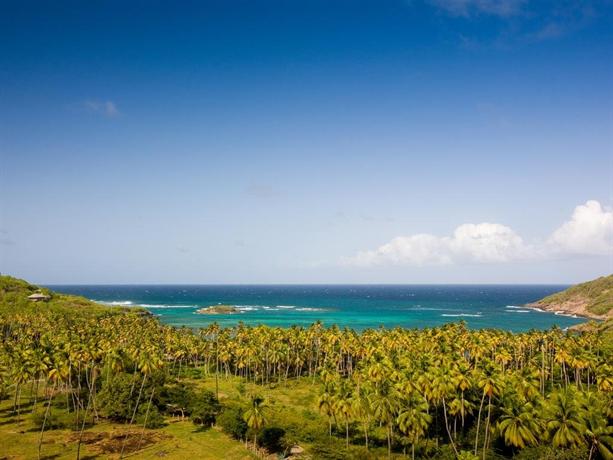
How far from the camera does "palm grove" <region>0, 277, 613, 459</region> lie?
6047 centimetres

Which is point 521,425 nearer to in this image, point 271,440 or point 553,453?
Answer: point 553,453

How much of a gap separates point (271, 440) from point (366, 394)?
1805 cm

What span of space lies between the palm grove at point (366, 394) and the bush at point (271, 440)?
169 mm

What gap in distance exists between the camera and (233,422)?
77938mm

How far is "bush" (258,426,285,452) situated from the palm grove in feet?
0.56

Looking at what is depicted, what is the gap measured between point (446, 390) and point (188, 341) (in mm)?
85539

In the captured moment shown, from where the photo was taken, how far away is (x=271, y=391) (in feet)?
363

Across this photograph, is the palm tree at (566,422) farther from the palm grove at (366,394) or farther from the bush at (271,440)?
the bush at (271,440)

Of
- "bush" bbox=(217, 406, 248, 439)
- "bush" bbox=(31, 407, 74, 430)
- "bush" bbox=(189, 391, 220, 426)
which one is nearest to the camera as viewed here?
"bush" bbox=(217, 406, 248, 439)

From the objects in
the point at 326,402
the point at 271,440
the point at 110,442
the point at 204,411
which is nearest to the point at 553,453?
the point at 326,402

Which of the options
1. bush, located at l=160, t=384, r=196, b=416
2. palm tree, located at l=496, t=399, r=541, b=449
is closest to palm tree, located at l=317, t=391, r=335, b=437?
palm tree, located at l=496, t=399, r=541, b=449

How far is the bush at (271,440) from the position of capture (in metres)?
73.1

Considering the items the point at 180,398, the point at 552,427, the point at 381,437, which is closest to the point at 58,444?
the point at 180,398

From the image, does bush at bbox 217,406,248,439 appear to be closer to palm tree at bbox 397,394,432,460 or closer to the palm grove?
the palm grove
